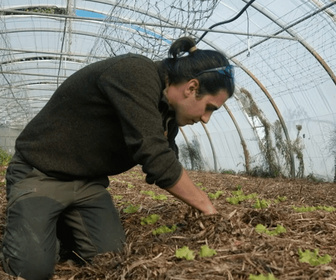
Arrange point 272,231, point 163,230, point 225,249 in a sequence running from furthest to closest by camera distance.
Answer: point 163,230, point 272,231, point 225,249

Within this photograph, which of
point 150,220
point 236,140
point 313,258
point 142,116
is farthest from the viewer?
point 236,140

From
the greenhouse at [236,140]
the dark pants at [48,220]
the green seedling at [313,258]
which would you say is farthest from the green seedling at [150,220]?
the green seedling at [313,258]

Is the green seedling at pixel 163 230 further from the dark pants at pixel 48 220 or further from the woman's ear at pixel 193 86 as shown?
the woman's ear at pixel 193 86

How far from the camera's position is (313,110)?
391 inches

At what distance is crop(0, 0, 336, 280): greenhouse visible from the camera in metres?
2.29

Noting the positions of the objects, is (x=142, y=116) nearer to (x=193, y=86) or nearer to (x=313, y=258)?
(x=193, y=86)

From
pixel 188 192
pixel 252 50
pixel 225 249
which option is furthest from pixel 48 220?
pixel 252 50

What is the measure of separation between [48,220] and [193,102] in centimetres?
120

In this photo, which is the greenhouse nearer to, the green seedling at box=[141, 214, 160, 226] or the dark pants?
the green seedling at box=[141, 214, 160, 226]

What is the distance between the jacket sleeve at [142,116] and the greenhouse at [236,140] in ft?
1.46

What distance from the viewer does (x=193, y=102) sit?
2658 mm

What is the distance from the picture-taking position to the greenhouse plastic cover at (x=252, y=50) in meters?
8.80

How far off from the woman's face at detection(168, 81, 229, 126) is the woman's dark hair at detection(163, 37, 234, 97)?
34mm

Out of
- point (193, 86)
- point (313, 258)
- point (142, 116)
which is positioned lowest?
point (313, 258)
